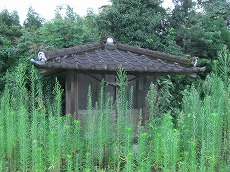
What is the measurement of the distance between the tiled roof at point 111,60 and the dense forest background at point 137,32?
8.66 feet

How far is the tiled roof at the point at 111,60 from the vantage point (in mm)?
6410

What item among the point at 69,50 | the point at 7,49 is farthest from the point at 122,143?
the point at 7,49

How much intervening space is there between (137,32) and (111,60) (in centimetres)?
626

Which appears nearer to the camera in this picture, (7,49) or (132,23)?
(7,49)

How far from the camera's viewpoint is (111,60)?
695cm

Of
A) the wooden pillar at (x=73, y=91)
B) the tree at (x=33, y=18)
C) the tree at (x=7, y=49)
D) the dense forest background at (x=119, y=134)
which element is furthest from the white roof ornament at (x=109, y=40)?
the tree at (x=33, y=18)

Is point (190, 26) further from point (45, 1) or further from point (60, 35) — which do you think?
point (45, 1)

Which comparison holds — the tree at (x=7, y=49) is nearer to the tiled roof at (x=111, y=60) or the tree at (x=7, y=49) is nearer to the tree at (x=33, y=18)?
the tree at (x=33, y=18)

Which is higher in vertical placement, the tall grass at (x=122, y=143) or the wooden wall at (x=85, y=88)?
the wooden wall at (x=85, y=88)

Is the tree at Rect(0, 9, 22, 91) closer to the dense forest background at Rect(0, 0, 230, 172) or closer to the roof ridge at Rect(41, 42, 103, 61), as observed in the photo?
the roof ridge at Rect(41, 42, 103, 61)

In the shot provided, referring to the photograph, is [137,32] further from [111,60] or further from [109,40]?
[111,60]

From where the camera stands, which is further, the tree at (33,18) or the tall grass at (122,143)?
the tree at (33,18)

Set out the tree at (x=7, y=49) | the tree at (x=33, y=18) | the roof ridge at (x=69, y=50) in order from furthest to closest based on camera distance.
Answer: the tree at (x=33, y=18), the tree at (x=7, y=49), the roof ridge at (x=69, y=50)

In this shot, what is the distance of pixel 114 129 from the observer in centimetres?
385
